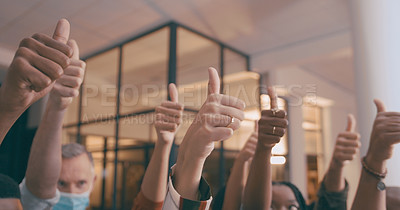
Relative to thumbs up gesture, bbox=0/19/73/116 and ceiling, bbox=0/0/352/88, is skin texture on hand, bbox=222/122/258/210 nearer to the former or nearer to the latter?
ceiling, bbox=0/0/352/88

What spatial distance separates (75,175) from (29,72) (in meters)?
0.90

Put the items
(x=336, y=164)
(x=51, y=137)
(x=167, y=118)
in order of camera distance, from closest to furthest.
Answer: (x=51, y=137) → (x=167, y=118) → (x=336, y=164)

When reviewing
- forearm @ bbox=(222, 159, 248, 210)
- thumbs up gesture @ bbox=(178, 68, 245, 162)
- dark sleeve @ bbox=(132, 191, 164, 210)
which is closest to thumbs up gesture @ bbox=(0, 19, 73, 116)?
thumbs up gesture @ bbox=(178, 68, 245, 162)

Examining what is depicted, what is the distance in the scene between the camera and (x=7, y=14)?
2.25 ft

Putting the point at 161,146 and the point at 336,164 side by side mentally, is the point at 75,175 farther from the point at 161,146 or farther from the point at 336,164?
the point at 336,164

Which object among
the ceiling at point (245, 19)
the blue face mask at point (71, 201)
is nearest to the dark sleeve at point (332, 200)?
the blue face mask at point (71, 201)

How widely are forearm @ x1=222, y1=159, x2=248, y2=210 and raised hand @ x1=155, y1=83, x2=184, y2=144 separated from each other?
0.33m

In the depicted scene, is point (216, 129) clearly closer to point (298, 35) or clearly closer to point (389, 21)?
point (389, 21)

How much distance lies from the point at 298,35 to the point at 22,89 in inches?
132

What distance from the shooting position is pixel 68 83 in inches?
26.5

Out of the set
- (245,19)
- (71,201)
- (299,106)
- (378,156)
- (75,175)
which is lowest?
(71,201)

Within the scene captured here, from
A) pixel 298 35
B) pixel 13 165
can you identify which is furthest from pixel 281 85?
pixel 13 165

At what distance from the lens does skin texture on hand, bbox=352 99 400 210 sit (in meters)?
0.88

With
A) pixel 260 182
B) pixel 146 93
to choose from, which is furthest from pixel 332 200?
pixel 146 93
